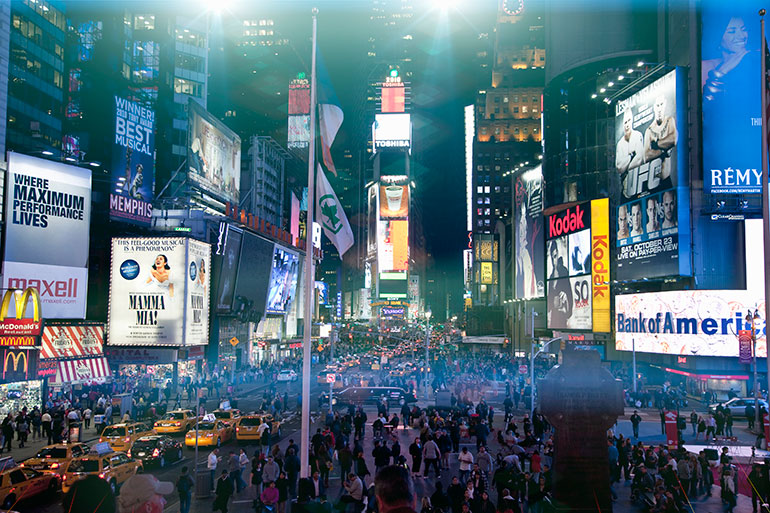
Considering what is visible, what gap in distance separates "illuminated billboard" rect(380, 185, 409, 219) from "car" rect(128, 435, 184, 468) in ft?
448

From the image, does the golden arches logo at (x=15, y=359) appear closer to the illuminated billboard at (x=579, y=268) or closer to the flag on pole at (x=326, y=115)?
the flag on pole at (x=326, y=115)

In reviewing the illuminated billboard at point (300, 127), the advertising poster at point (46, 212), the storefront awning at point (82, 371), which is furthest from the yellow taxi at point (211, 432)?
the illuminated billboard at point (300, 127)

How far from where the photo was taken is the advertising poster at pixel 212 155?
56906 millimetres

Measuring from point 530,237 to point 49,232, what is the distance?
5740 centimetres

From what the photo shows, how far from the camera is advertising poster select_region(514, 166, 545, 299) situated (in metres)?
81.4

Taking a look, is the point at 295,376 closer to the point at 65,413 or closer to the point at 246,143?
the point at 65,413

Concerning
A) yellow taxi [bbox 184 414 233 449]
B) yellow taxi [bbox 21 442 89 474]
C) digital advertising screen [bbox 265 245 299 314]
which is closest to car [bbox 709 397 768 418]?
yellow taxi [bbox 184 414 233 449]

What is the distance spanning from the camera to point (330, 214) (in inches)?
702

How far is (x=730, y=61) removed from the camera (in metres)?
52.0

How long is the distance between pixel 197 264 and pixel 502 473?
3741 centimetres

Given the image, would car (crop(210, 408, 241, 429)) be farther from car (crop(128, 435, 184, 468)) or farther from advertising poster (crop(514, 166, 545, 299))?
advertising poster (crop(514, 166, 545, 299))

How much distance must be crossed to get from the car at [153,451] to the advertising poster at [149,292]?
24460 mm

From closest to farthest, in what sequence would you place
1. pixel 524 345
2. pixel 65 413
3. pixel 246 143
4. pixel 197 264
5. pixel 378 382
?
pixel 65 413 < pixel 197 264 < pixel 378 382 < pixel 524 345 < pixel 246 143

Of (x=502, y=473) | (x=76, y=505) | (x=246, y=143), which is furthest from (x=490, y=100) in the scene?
(x=76, y=505)
